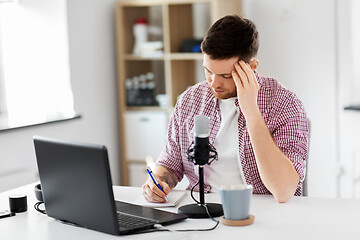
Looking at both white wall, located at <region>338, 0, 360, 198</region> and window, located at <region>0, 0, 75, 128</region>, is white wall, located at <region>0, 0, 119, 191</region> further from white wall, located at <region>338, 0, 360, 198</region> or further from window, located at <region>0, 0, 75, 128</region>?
white wall, located at <region>338, 0, 360, 198</region>

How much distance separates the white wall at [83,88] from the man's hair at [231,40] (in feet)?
6.14

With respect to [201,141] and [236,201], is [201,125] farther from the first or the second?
[236,201]

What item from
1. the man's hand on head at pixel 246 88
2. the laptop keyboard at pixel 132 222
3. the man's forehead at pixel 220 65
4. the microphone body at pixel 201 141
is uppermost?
the man's forehead at pixel 220 65

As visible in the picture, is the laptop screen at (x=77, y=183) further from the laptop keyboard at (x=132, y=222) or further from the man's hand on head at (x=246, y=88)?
the man's hand on head at (x=246, y=88)

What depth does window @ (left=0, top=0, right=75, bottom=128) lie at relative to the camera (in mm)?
3754

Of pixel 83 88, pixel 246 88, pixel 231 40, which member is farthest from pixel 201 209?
pixel 83 88

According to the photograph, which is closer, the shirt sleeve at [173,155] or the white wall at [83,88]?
the shirt sleeve at [173,155]

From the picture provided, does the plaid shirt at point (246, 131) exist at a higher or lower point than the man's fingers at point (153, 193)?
higher

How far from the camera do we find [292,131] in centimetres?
212

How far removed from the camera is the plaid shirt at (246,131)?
2113mm

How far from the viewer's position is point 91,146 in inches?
64.9

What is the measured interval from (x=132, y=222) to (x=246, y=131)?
0.62 metres

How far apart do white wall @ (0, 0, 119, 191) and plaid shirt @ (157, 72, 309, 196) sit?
153cm

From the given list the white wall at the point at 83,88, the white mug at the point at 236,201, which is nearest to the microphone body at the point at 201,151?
the white mug at the point at 236,201
